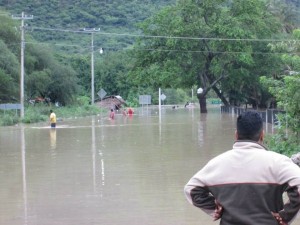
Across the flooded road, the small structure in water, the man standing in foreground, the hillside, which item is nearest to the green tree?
the flooded road

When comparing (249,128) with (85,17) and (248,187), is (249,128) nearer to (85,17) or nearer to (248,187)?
(248,187)

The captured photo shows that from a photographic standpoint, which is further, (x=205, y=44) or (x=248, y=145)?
(x=205, y=44)

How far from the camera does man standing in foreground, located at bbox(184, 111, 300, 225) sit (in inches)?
160

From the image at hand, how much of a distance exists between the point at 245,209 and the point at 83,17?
124 m

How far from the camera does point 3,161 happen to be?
19.3m

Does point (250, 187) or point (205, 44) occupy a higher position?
point (205, 44)

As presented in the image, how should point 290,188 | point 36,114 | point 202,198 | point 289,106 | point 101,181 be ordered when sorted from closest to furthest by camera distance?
1. point 290,188
2. point 202,198
3. point 289,106
4. point 101,181
5. point 36,114

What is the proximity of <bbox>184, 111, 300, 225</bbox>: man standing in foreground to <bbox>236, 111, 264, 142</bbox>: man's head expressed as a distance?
45mm

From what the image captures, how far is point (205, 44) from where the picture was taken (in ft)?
197

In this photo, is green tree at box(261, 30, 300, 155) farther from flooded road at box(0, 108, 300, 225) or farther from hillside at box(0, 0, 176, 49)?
hillside at box(0, 0, 176, 49)

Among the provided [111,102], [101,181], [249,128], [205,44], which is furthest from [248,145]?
[111,102]

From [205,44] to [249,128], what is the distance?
56.2m

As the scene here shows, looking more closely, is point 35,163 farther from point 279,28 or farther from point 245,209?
point 279,28

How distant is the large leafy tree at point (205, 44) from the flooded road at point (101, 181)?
32.8 m
